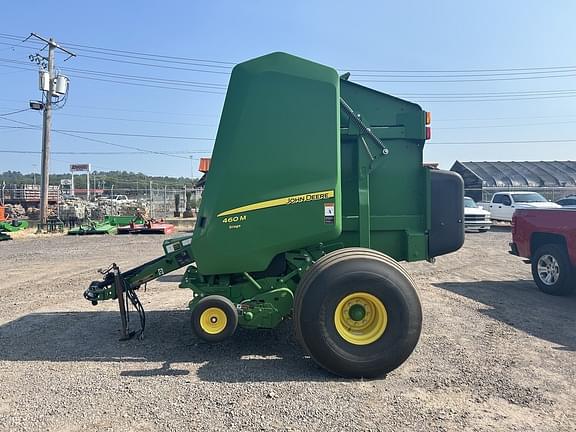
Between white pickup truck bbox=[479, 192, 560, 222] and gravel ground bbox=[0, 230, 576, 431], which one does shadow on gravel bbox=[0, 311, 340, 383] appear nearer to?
gravel ground bbox=[0, 230, 576, 431]

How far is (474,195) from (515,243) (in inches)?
968

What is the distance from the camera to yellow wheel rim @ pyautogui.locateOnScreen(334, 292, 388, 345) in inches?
156

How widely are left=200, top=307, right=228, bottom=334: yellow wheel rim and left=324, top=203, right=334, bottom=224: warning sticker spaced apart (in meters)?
1.33

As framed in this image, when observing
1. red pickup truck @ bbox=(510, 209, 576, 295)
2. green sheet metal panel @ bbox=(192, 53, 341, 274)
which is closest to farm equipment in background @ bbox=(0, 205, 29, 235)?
green sheet metal panel @ bbox=(192, 53, 341, 274)

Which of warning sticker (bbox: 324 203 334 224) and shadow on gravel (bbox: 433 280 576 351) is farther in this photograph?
shadow on gravel (bbox: 433 280 576 351)

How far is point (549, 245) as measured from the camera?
24.7 feet

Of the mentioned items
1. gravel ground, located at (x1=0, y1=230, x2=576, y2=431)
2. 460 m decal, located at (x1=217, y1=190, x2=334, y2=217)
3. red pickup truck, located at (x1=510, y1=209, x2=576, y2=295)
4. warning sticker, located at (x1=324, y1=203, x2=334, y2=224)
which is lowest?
gravel ground, located at (x1=0, y1=230, x2=576, y2=431)

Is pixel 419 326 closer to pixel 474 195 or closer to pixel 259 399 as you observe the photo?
pixel 259 399

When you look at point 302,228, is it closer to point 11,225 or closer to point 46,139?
point 11,225

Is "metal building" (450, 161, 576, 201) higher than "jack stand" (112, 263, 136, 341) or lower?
higher

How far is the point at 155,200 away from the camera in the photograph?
31719mm

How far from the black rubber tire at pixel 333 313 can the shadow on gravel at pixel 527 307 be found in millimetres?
1991

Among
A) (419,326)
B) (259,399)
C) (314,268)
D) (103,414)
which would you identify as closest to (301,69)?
(314,268)

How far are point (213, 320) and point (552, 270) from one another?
19.8 feet
